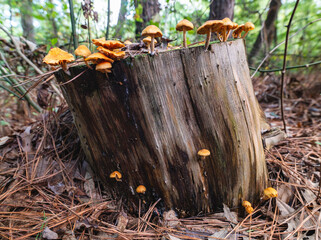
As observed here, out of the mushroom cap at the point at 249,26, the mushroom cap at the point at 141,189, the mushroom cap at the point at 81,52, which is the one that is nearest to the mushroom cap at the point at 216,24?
the mushroom cap at the point at 249,26

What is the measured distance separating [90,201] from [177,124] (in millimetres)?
1320

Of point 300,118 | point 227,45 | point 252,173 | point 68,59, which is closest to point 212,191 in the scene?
point 252,173

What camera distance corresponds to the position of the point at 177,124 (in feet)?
5.25

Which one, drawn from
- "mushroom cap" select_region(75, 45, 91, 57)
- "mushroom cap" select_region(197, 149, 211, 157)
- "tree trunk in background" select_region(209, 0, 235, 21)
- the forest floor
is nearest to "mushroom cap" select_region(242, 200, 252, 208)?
the forest floor

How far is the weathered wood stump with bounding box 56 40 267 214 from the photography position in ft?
4.86

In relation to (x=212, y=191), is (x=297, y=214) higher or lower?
lower

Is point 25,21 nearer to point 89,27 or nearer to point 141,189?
point 89,27

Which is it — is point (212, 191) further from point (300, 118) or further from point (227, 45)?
point (300, 118)

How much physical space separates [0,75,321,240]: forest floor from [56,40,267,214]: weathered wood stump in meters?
0.22

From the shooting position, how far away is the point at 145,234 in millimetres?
1611

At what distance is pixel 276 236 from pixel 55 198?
7.42ft

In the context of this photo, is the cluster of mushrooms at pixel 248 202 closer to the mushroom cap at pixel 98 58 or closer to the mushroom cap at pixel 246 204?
the mushroom cap at pixel 246 204

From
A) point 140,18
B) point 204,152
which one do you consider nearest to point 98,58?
point 204,152

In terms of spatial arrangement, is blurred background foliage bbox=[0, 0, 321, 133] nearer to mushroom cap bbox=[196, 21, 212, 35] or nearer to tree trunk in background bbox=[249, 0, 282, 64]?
tree trunk in background bbox=[249, 0, 282, 64]
